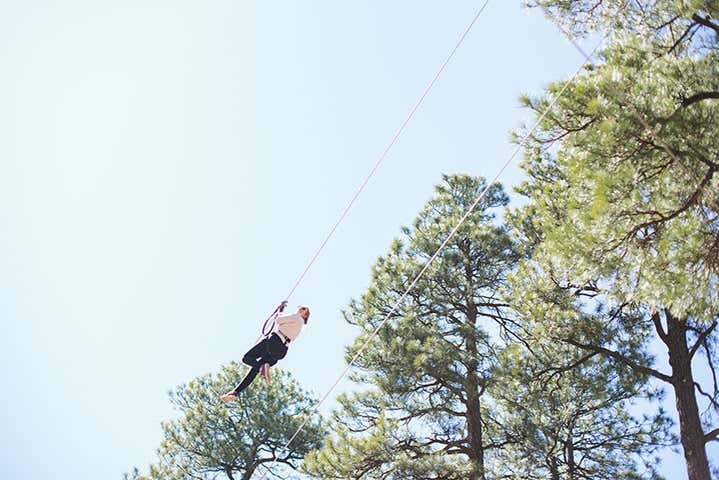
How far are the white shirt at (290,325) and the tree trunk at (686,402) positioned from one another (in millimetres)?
3839

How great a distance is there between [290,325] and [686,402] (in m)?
4.11

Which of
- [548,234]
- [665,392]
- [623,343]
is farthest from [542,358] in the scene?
[548,234]

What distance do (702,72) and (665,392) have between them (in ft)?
16.7

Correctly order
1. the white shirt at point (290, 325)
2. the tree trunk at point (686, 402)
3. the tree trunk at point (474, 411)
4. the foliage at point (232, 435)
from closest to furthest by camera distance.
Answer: the tree trunk at point (686, 402) → the white shirt at point (290, 325) → the tree trunk at point (474, 411) → the foliage at point (232, 435)

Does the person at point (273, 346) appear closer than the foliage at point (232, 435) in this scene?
Yes

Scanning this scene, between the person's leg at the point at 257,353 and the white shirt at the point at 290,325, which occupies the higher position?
the white shirt at the point at 290,325

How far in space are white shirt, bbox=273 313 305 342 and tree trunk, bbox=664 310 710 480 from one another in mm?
3839

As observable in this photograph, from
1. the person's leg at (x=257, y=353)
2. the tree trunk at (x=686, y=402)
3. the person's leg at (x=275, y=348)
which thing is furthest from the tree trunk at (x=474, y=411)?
the person's leg at (x=257, y=353)

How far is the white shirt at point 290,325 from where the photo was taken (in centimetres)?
761

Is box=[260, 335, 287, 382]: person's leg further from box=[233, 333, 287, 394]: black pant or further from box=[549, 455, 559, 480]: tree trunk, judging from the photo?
box=[549, 455, 559, 480]: tree trunk

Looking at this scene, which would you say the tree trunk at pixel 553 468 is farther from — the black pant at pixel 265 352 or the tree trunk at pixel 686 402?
the black pant at pixel 265 352

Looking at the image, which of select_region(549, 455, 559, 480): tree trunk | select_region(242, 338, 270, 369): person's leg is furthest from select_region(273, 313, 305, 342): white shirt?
select_region(549, 455, 559, 480): tree trunk

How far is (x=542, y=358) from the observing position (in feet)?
28.0

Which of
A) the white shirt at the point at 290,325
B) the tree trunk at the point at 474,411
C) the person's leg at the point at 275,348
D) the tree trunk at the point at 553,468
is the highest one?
the tree trunk at the point at 474,411
